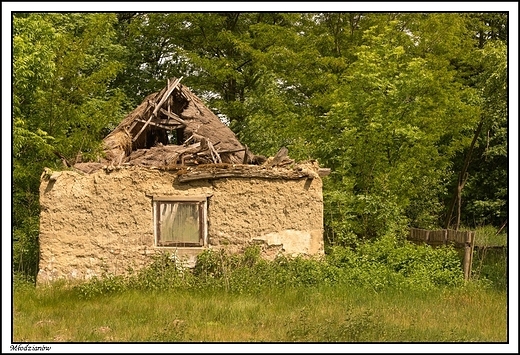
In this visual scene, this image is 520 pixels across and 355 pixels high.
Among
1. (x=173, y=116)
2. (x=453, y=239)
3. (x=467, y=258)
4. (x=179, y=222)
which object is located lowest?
(x=467, y=258)

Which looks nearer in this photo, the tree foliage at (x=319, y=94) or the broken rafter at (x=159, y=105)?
the tree foliage at (x=319, y=94)

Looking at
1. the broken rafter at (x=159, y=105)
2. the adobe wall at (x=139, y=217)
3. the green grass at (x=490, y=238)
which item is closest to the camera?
the adobe wall at (x=139, y=217)

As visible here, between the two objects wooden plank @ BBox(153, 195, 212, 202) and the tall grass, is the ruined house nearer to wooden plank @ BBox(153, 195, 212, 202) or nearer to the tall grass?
wooden plank @ BBox(153, 195, 212, 202)

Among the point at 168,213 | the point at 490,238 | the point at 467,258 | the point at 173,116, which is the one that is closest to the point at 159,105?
the point at 173,116

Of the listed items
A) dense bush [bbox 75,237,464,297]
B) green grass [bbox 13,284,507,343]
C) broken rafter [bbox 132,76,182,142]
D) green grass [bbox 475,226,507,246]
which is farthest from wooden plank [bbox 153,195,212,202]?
green grass [bbox 475,226,507,246]

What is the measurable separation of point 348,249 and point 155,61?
1513cm

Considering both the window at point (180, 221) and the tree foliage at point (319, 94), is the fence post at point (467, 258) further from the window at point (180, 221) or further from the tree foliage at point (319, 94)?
the window at point (180, 221)

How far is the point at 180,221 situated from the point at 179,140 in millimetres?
4697

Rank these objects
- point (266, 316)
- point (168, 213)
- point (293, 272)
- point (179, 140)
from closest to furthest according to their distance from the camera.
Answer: point (266, 316), point (293, 272), point (168, 213), point (179, 140)

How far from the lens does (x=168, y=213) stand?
1165cm

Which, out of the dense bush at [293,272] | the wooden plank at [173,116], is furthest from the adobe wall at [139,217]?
the wooden plank at [173,116]

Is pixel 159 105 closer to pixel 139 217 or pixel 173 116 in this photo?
pixel 173 116

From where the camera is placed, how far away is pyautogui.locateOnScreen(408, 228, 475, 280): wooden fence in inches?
458

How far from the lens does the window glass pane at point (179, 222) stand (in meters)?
11.6
